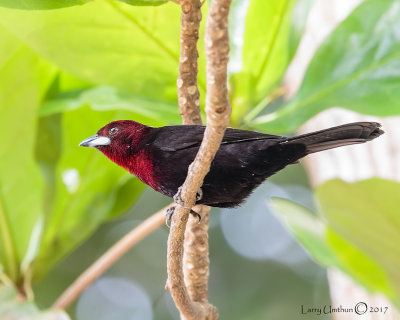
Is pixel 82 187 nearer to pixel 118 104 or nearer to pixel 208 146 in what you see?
pixel 118 104

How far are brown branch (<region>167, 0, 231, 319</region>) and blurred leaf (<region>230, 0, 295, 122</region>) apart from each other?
1.92 ft

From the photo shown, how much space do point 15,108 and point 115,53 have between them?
55cm

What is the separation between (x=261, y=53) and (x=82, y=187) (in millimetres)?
1070

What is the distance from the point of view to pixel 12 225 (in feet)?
8.76

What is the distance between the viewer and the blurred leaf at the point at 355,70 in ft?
7.16

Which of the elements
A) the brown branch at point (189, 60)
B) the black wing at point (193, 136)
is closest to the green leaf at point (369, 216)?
the brown branch at point (189, 60)

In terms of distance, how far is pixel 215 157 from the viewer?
2129 millimetres

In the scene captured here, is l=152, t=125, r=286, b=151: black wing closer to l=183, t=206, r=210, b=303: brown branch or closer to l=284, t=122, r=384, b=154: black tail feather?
l=284, t=122, r=384, b=154: black tail feather

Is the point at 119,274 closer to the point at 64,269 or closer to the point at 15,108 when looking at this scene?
the point at 64,269

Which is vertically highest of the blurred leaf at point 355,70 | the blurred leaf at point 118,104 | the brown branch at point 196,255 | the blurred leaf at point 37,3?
the blurred leaf at point 37,3

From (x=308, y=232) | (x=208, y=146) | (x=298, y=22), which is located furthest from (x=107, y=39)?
(x=308, y=232)

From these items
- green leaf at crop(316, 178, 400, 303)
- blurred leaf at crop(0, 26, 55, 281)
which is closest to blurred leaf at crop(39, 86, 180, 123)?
blurred leaf at crop(0, 26, 55, 281)

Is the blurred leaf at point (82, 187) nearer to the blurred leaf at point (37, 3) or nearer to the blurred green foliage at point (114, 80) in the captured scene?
the blurred green foliage at point (114, 80)

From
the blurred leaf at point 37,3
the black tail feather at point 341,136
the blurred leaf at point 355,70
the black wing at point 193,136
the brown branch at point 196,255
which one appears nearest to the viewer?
the blurred leaf at point 37,3
